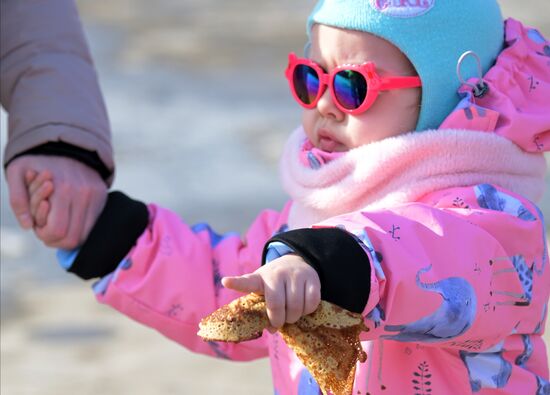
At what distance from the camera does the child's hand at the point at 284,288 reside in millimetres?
1887

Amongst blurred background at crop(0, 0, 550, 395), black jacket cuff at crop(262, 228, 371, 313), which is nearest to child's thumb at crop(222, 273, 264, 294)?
black jacket cuff at crop(262, 228, 371, 313)

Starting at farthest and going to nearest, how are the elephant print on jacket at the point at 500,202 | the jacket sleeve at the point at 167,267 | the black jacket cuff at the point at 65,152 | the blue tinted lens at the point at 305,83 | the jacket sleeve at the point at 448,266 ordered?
the black jacket cuff at the point at 65,152
the jacket sleeve at the point at 167,267
the blue tinted lens at the point at 305,83
the elephant print on jacket at the point at 500,202
the jacket sleeve at the point at 448,266

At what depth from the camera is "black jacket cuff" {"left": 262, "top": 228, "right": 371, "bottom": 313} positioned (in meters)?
1.96

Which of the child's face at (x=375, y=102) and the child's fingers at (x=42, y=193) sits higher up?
the child's face at (x=375, y=102)

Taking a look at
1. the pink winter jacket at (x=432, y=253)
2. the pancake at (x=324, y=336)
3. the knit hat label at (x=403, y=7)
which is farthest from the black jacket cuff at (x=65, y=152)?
the pancake at (x=324, y=336)

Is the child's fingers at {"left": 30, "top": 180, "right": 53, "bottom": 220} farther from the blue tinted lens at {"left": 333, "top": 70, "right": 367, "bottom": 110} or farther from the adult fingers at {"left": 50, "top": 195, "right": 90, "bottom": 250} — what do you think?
the blue tinted lens at {"left": 333, "top": 70, "right": 367, "bottom": 110}

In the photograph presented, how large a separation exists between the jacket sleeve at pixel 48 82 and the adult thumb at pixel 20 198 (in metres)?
0.09

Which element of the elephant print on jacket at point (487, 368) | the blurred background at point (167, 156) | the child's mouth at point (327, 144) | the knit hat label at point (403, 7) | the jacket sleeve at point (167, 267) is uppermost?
the knit hat label at point (403, 7)

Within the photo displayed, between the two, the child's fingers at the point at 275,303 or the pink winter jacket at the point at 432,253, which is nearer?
the child's fingers at the point at 275,303

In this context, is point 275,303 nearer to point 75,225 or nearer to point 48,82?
point 75,225

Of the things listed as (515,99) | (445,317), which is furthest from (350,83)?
(445,317)

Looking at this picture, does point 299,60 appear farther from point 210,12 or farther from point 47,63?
point 210,12

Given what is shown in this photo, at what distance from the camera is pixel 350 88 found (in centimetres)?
255

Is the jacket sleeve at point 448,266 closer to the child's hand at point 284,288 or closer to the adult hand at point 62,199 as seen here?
the child's hand at point 284,288
